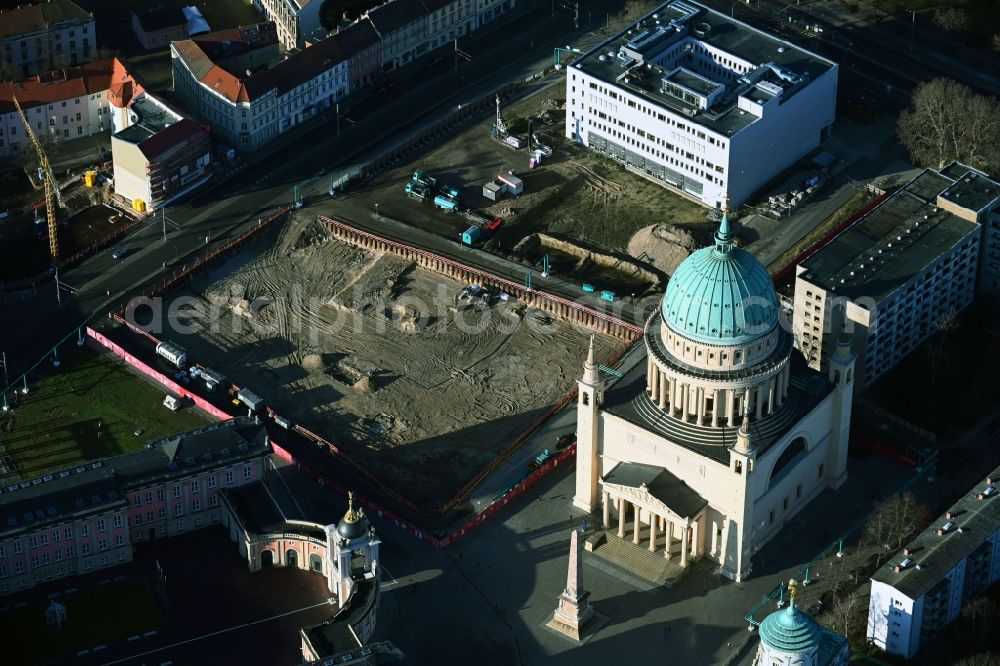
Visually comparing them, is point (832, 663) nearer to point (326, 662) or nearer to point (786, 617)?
point (786, 617)

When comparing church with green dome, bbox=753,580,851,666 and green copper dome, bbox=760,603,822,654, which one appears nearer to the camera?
green copper dome, bbox=760,603,822,654

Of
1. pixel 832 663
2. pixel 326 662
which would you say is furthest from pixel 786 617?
pixel 326 662

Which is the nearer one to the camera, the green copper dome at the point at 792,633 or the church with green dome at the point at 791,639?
the green copper dome at the point at 792,633

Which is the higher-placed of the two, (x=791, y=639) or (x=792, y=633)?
(x=792, y=633)
